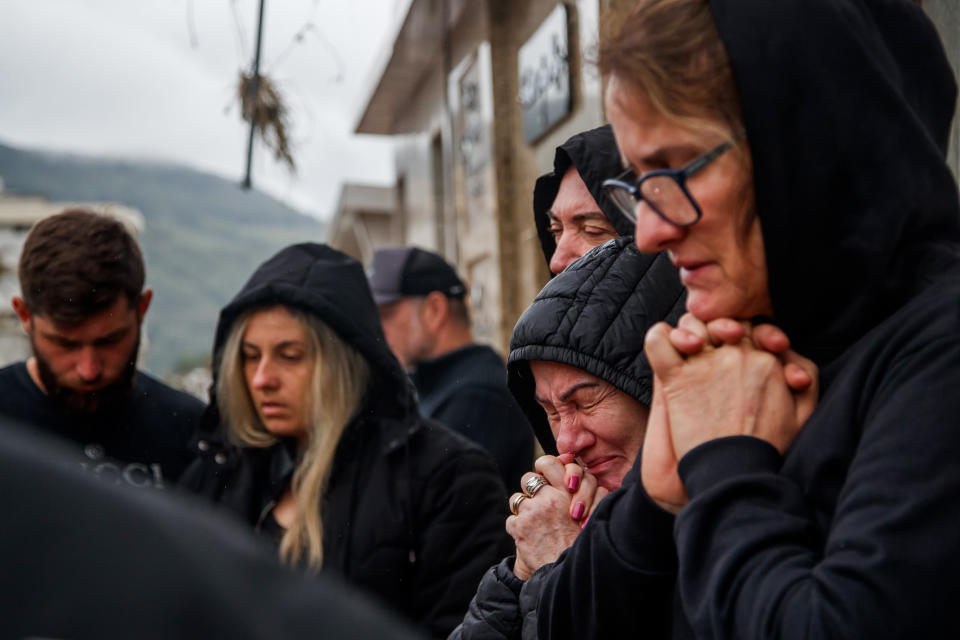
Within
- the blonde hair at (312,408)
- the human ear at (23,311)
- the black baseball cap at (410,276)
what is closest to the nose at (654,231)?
the blonde hair at (312,408)

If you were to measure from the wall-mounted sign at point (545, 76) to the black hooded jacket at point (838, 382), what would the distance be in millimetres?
3905

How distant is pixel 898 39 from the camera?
1.41m

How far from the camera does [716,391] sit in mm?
1297

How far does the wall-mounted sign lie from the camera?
17.2 ft

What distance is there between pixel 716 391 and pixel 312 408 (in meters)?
2.10

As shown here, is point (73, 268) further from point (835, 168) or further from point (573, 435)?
point (835, 168)

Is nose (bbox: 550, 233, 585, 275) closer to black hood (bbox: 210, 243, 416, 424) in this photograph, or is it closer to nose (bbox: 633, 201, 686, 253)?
nose (bbox: 633, 201, 686, 253)

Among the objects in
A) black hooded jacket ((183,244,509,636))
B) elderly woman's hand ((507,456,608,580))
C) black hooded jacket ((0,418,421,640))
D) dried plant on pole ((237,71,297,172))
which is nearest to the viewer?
black hooded jacket ((0,418,421,640))

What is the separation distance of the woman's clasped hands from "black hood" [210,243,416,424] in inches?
75.8

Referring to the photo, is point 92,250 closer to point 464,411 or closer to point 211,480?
point 211,480

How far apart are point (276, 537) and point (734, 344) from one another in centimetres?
203

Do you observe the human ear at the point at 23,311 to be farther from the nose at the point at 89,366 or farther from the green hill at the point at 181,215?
the green hill at the point at 181,215

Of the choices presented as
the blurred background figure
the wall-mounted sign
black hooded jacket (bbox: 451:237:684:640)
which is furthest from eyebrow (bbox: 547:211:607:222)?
the wall-mounted sign

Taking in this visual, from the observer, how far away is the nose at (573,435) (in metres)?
1.93
